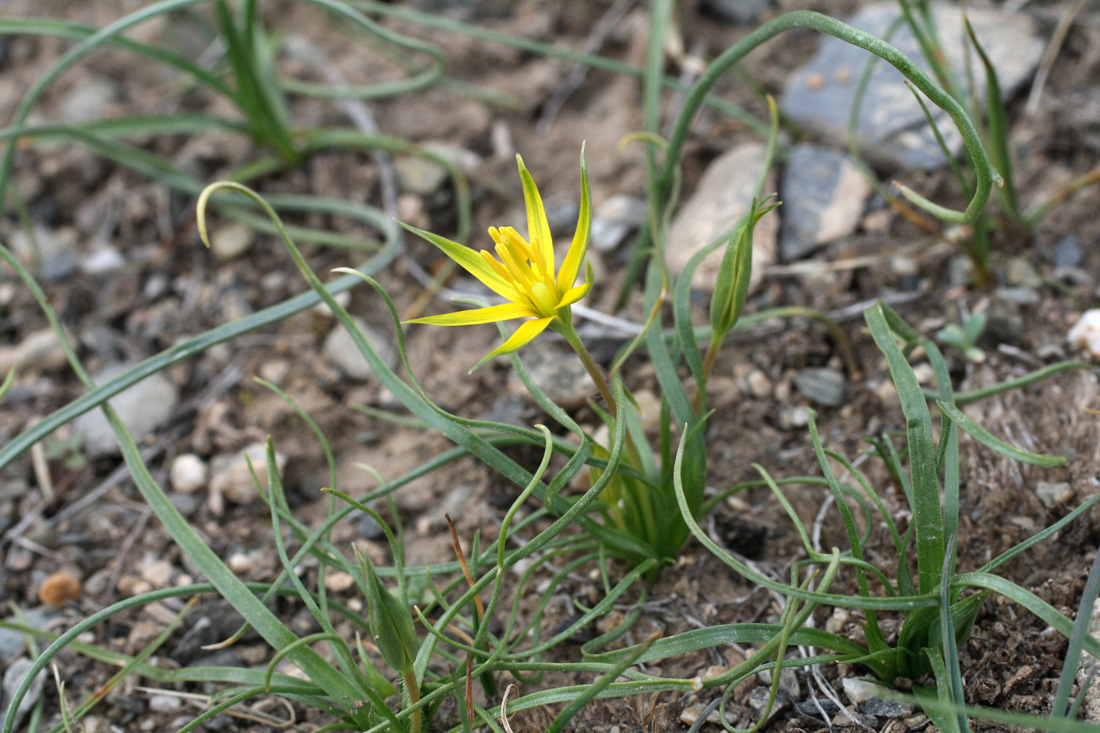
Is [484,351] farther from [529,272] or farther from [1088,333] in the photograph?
[1088,333]

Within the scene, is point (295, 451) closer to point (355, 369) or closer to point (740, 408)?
point (355, 369)

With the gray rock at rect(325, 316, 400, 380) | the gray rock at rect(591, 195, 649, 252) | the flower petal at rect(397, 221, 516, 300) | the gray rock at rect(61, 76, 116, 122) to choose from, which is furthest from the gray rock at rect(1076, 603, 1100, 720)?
the gray rock at rect(61, 76, 116, 122)

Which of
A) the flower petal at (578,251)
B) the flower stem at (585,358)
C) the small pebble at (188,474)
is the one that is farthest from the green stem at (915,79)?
the small pebble at (188,474)

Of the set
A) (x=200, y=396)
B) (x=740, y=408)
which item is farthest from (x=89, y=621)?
(x=740, y=408)

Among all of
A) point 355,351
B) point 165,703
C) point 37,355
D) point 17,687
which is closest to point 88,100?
point 37,355

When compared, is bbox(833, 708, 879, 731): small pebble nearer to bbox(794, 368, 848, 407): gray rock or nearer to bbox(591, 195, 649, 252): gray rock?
bbox(794, 368, 848, 407): gray rock

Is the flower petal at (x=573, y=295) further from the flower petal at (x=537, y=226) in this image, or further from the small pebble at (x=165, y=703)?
the small pebble at (x=165, y=703)
